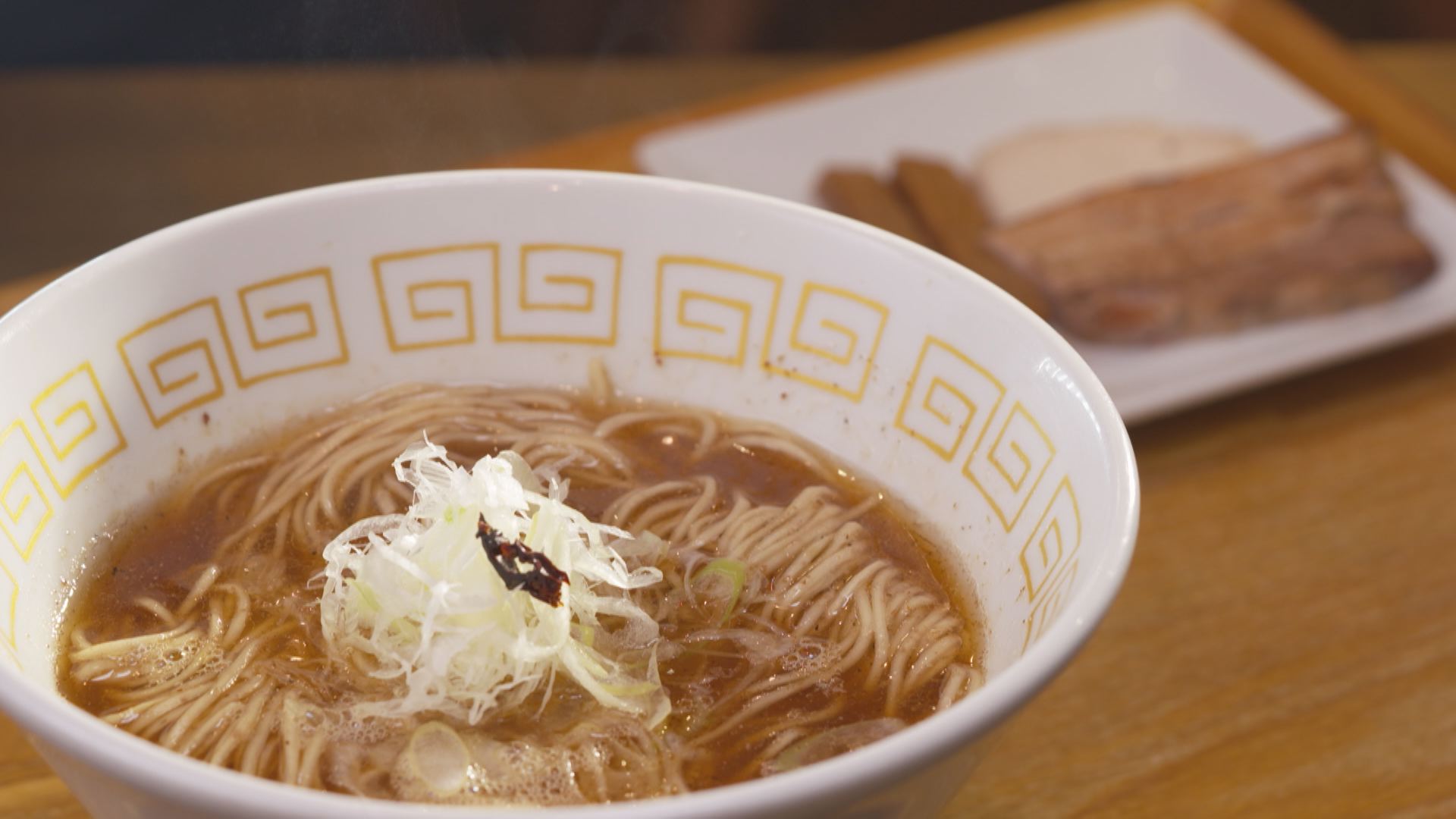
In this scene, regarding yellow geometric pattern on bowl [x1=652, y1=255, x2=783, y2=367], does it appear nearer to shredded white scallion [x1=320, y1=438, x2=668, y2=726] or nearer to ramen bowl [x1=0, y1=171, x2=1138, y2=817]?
ramen bowl [x1=0, y1=171, x2=1138, y2=817]

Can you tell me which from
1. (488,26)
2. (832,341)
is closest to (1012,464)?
(832,341)

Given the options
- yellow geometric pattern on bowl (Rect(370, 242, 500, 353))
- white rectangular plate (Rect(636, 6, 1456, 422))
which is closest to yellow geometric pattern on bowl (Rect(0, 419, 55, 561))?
yellow geometric pattern on bowl (Rect(370, 242, 500, 353))

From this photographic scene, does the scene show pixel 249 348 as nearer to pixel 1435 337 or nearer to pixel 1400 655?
pixel 1400 655

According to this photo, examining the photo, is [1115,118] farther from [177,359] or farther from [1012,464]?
[177,359]

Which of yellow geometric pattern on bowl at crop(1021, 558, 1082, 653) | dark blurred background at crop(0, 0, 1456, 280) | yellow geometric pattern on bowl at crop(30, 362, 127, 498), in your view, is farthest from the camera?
dark blurred background at crop(0, 0, 1456, 280)

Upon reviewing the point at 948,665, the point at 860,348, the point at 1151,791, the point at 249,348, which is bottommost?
the point at 1151,791

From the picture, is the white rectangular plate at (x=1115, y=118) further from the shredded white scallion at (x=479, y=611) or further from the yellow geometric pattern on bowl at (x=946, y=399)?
the shredded white scallion at (x=479, y=611)

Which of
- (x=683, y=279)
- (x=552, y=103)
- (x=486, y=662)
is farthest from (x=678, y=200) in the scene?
(x=552, y=103)
